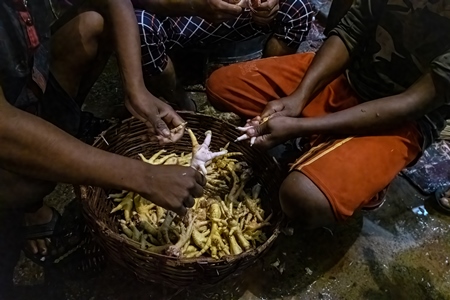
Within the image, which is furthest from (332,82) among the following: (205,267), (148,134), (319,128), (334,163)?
(205,267)

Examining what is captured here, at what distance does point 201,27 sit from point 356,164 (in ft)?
2.92

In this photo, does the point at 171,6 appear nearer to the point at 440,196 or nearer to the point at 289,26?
the point at 289,26

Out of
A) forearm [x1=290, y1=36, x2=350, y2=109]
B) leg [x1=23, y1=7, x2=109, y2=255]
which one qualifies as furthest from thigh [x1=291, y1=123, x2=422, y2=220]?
leg [x1=23, y1=7, x2=109, y2=255]

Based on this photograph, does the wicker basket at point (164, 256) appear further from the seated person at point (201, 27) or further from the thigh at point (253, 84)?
the seated person at point (201, 27)

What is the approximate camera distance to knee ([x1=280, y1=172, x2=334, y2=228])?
5.11 feet

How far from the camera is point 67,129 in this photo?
1.62 m

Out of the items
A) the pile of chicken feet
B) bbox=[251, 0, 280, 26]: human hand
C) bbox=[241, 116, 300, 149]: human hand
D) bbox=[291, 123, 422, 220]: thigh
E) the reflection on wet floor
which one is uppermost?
bbox=[251, 0, 280, 26]: human hand

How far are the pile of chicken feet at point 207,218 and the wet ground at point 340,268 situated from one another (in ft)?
0.59

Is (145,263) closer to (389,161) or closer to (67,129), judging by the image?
(67,129)

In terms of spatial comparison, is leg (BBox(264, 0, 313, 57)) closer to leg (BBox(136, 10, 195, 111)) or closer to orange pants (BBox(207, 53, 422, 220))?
orange pants (BBox(207, 53, 422, 220))

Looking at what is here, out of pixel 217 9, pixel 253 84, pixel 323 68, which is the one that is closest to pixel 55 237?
pixel 253 84

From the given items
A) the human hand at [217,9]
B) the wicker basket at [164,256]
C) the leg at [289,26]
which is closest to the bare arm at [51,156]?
Answer: the wicker basket at [164,256]

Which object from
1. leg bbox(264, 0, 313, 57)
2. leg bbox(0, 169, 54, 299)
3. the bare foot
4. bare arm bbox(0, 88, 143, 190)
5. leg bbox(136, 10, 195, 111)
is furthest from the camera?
leg bbox(264, 0, 313, 57)

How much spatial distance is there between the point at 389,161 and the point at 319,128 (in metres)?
0.26
